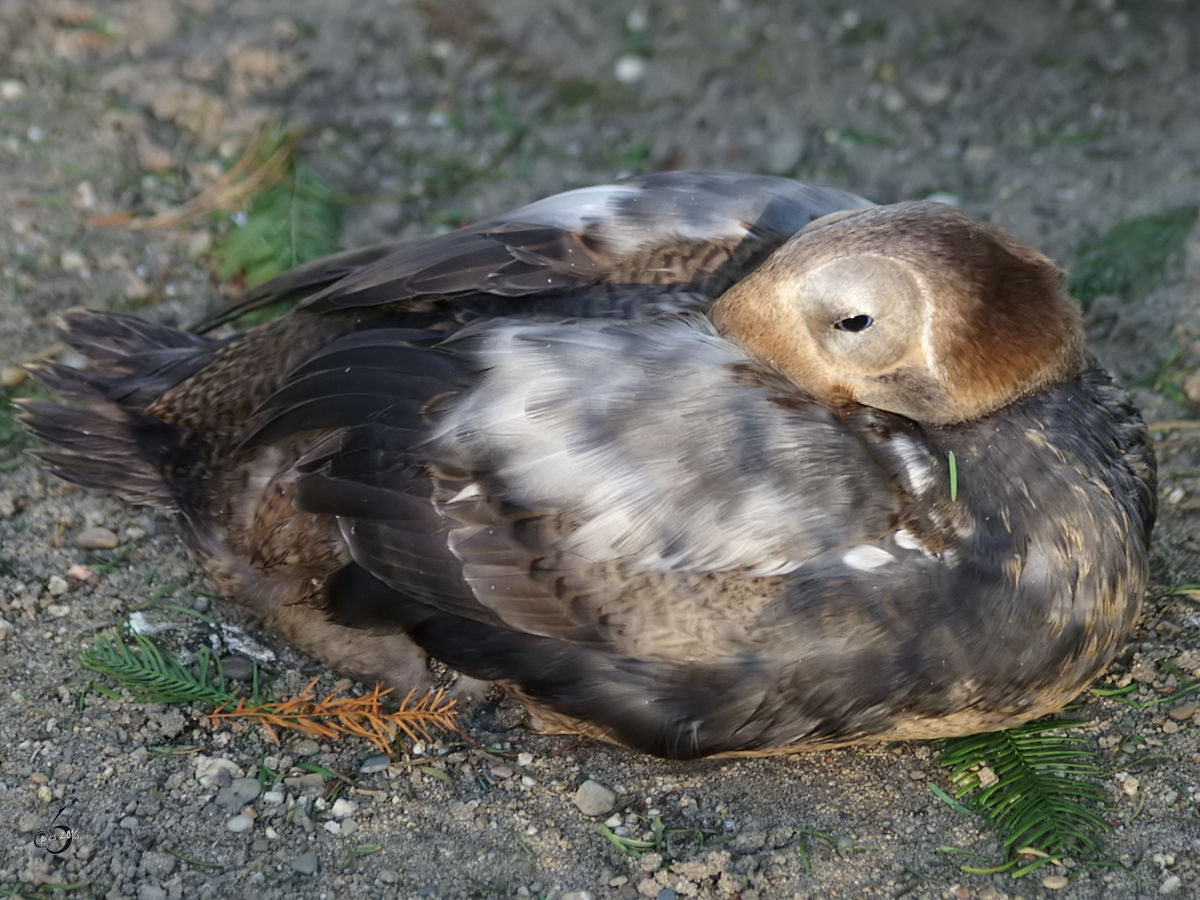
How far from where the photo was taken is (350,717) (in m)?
2.84

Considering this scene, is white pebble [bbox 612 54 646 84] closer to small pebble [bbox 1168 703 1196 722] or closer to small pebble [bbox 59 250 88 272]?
small pebble [bbox 59 250 88 272]

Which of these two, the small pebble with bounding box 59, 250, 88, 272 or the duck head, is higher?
the duck head

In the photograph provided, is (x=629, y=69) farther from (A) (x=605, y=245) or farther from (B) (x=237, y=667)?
(B) (x=237, y=667)

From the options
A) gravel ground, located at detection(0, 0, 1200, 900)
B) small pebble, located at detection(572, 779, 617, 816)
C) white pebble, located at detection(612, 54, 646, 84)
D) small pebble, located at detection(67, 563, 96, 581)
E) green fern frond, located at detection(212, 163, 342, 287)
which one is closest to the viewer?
gravel ground, located at detection(0, 0, 1200, 900)

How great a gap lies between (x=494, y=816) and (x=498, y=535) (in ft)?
1.85

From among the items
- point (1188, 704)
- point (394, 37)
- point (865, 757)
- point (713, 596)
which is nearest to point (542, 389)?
point (713, 596)

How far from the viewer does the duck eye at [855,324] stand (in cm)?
251

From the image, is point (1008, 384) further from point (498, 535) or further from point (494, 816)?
point (494, 816)

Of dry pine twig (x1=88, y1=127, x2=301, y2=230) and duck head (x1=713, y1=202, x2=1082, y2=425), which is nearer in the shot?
duck head (x1=713, y1=202, x2=1082, y2=425)

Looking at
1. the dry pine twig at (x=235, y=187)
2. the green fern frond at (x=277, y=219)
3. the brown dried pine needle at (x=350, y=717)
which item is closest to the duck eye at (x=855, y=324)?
the brown dried pine needle at (x=350, y=717)

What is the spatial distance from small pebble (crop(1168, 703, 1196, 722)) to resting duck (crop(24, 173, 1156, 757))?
24 cm

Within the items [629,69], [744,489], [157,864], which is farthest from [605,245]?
[629,69]

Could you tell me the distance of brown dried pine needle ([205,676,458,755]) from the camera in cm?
281

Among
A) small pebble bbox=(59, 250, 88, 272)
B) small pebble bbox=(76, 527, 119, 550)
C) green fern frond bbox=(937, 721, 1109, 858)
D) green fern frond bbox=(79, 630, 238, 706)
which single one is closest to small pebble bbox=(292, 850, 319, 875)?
green fern frond bbox=(79, 630, 238, 706)
